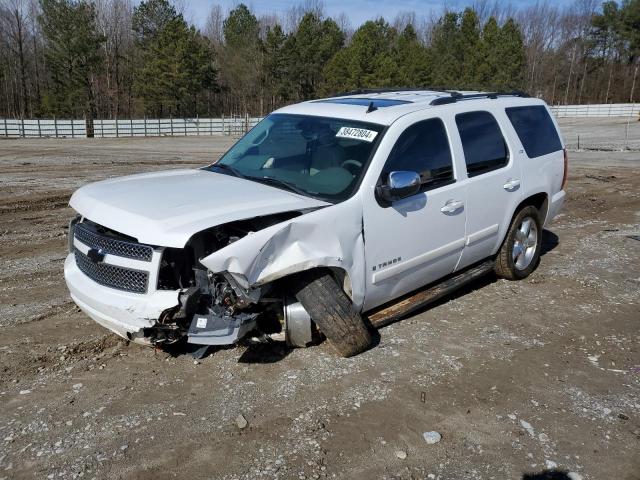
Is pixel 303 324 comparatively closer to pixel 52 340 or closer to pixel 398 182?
pixel 398 182

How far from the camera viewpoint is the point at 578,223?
890 cm

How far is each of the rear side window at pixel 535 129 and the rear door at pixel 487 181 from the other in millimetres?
277

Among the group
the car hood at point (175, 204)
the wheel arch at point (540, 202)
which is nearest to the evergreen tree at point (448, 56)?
the wheel arch at point (540, 202)

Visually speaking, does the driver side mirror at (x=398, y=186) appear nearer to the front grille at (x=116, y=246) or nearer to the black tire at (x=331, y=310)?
the black tire at (x=331, y=310)

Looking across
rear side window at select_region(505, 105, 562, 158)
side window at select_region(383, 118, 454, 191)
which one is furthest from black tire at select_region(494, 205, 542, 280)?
side window at select_region(383, 118, 454, 191)

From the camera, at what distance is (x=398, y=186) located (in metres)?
3.88

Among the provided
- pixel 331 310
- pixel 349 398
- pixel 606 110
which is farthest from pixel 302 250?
pixel 606 110

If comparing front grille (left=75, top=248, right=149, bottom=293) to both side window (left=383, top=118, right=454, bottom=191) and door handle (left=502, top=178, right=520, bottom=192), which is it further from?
door handle (left=502, top=178, right=520, bottom=192)

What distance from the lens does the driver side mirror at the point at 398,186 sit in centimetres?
388

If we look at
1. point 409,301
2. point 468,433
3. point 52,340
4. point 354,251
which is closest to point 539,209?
point 409,301

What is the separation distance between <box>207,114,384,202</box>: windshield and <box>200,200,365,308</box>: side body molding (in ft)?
0.75

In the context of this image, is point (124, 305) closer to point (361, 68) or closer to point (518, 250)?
point (518, 250)

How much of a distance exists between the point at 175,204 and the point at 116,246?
452 mm

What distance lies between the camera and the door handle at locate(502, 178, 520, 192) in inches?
203
